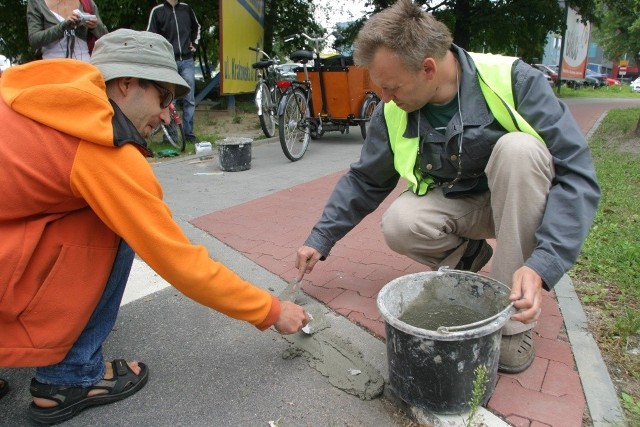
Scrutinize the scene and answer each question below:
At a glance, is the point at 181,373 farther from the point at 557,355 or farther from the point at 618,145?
the point at 618,145

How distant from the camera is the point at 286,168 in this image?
19.6 feet

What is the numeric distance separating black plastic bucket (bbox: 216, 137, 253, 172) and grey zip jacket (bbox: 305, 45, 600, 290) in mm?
3510

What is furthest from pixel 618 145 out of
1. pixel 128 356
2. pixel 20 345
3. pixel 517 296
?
pixel 20 345

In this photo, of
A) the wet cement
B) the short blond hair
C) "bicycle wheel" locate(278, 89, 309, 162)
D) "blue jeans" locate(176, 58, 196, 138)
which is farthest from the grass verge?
"blue jeans" locate(176, 58, 196, 138)

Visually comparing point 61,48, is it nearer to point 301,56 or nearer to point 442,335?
point 301,56

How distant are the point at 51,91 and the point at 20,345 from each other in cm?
80

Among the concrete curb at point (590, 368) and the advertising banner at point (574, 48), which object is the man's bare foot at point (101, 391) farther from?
the advertising banner at point (574, 48)

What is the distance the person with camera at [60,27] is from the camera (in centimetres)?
435

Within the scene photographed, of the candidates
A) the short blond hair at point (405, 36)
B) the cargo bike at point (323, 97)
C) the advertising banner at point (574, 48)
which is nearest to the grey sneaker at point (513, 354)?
the short blond hair at point (405, 36)

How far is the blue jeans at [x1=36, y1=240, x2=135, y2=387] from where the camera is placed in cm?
177

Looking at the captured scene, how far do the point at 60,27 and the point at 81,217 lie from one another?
348 cm

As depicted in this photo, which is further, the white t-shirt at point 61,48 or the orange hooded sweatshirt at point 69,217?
the white t-shirt at point 61,48

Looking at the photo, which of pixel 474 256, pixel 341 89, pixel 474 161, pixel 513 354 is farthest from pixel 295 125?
pixel 513 354

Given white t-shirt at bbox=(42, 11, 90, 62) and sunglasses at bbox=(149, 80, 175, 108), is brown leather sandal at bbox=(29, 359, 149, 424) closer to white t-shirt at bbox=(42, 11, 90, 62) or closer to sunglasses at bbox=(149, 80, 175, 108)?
sunglasses at bbox=(149, 80, 175, 108)
